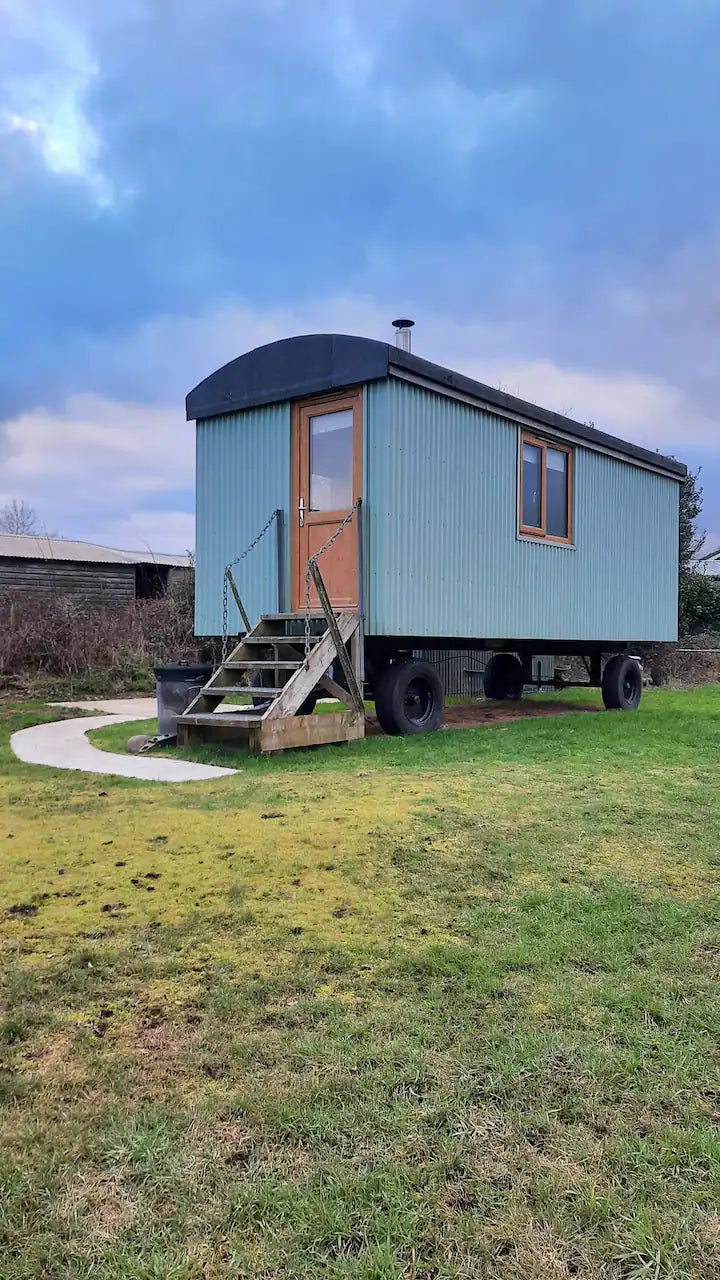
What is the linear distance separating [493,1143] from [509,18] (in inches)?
440

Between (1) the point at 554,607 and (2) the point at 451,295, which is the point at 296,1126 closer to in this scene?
(1) the point at 554,607

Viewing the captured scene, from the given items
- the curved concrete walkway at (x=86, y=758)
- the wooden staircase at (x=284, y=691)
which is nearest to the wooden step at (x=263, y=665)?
the wooden staircase at (x=284, y=691)

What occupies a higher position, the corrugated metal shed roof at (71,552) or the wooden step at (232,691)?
the corrugated metal shed roof at (71,552)

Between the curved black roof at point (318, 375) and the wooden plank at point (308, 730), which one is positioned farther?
the curved black roof at point (318, 375)

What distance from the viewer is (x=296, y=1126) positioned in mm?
1702

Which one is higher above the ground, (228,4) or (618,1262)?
(228,4)

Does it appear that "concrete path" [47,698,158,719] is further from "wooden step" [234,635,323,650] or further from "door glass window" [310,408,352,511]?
"door glass window" [310,408,352,511]

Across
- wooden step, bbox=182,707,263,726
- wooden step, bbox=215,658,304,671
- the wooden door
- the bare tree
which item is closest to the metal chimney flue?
the wooden door

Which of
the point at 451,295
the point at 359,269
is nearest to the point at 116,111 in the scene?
the point at 359,269

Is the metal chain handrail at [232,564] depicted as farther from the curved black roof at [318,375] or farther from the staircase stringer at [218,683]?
the curved black roof at [318,375]

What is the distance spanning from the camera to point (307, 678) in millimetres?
6766

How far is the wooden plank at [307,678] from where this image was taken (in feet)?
21.5

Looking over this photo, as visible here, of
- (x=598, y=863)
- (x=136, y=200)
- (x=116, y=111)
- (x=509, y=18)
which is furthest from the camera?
(x=136, y=200)

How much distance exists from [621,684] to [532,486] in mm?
3277
